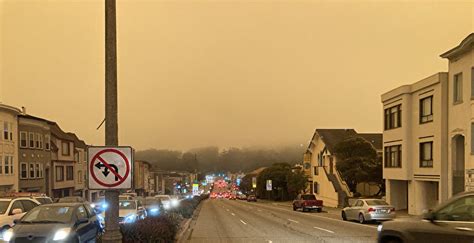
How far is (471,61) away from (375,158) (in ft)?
71.7

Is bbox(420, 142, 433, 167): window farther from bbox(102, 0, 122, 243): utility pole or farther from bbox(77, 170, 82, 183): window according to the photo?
bbox(77, 170, 82, 183): window

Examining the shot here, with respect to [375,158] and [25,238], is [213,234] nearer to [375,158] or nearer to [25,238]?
[25,238]

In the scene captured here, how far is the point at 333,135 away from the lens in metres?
62.2

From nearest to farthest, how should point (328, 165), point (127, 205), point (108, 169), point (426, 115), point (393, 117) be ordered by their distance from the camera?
1. point (108, 169)
2. point (127, 205)
3. point (426, 115)
4. point (393, 117)
5. point (328, 165)

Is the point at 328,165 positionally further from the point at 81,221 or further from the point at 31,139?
the point at 81,221

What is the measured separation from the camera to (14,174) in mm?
46844

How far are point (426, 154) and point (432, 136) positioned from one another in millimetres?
1870

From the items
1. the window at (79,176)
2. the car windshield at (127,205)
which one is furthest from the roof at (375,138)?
the car windshield at (127,205)

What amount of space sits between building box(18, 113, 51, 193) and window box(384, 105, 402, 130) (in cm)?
3538

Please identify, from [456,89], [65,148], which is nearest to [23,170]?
[65,148]

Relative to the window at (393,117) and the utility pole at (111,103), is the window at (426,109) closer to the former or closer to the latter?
the window at (393,117)

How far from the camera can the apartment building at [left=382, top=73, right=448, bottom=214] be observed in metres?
30.7

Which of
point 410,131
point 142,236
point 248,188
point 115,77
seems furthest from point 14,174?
point 248,188

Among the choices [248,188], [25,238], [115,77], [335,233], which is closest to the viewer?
[115,77]
